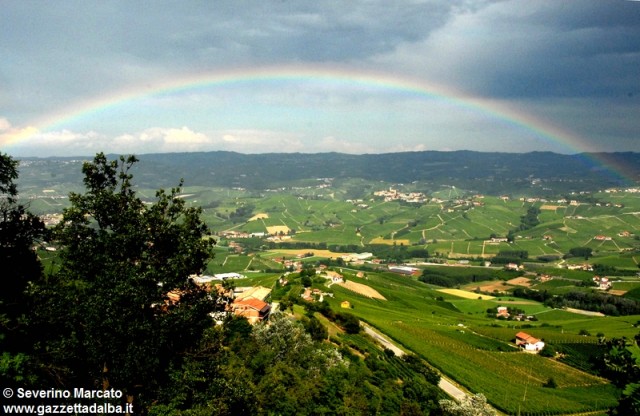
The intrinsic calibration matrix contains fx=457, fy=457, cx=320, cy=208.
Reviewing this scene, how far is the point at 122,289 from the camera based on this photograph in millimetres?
6910

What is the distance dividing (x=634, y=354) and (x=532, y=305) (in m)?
62.1

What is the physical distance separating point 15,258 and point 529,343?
38670 mm

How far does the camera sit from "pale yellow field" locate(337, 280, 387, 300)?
5196 centimetres

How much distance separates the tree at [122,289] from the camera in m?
6.85

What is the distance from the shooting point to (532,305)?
60156mm

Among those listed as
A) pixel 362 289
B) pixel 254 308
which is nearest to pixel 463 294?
pixel 362 289

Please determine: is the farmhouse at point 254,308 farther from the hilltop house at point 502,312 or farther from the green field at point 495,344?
the hilltop house at point 502,312

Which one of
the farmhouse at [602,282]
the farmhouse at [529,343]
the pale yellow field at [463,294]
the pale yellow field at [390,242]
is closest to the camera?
the farmhouse at [529,343]

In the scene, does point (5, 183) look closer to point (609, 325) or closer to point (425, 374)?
point (425, 374)

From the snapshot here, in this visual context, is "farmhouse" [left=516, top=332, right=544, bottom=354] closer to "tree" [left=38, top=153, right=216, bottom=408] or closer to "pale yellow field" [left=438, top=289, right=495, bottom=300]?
"pale yellow field" [left=438, top=289, right=495, bottom=300]

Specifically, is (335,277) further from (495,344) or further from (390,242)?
(390,242)

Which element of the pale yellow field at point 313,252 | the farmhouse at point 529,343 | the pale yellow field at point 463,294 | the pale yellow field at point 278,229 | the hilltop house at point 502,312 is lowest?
the pale yellow field at point 313,252

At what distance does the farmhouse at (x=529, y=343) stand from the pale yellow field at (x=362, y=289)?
651 inches

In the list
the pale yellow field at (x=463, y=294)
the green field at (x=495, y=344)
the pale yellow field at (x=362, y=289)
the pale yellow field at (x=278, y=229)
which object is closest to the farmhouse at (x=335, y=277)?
the pale yellow field at (x=362, y=289)
